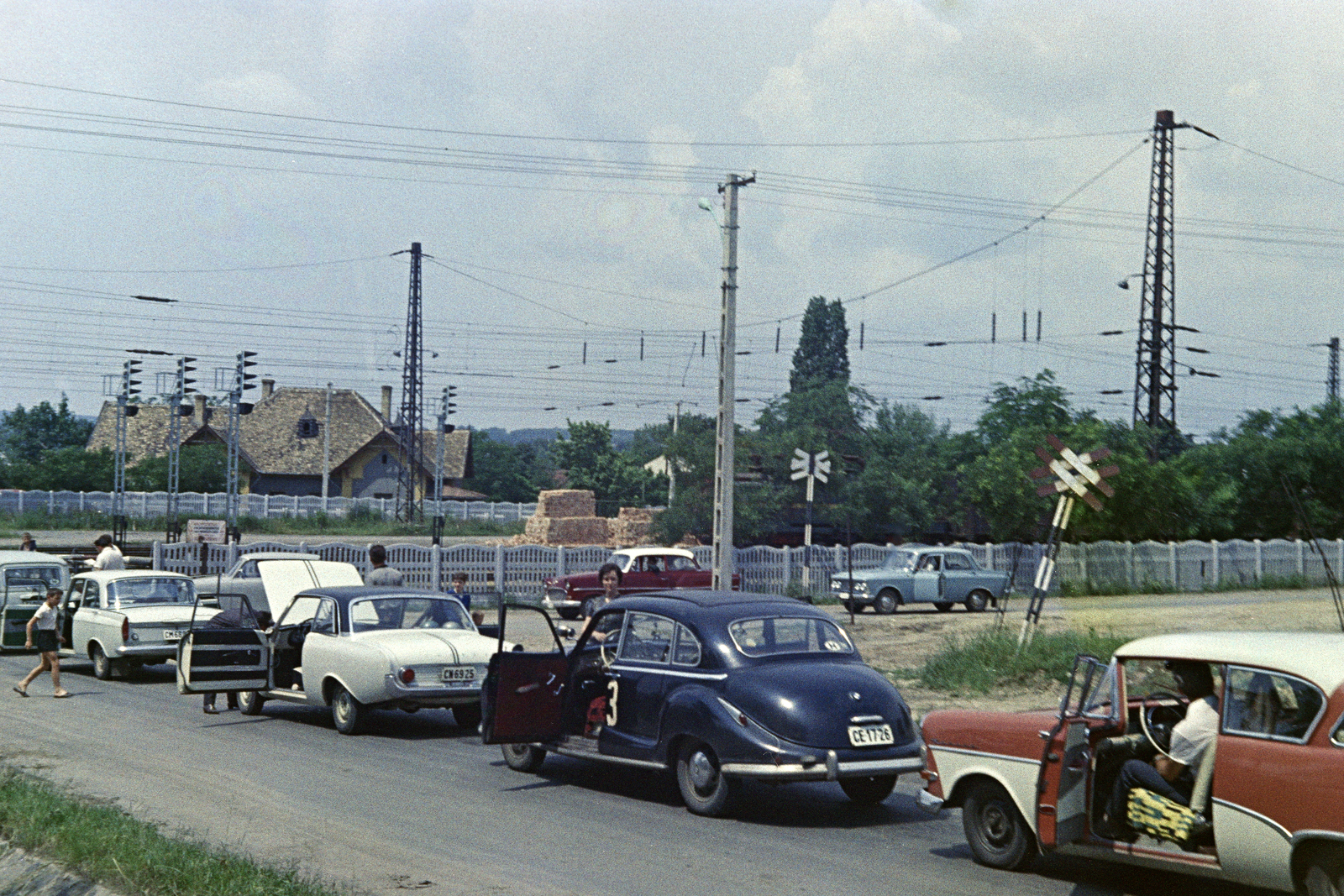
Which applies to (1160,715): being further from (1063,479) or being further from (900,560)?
(900,560)

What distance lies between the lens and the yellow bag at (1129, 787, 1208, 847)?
7.39m

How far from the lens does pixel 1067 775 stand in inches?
311

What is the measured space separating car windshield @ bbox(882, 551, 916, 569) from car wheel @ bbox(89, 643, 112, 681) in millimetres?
21430

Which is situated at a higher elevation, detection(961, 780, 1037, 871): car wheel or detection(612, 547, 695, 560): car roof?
detection(612, 547, 695, 560): car roof

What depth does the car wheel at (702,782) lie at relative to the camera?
33.3 ft

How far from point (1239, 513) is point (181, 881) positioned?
5099cm

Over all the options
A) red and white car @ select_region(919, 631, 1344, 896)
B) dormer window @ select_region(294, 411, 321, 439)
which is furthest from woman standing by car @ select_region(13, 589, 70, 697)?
dormer window @ select_region(294, 411, 321, 439)

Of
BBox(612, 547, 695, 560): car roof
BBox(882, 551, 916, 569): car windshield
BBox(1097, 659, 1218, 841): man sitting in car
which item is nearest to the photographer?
BBox(1097, 659, 1218, 841): man sitting in car

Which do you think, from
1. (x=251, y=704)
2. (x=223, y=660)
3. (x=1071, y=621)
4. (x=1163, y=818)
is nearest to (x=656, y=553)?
(x=1071, y=621)

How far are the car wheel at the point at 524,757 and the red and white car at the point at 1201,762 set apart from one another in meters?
4.26

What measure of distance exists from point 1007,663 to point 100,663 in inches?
514

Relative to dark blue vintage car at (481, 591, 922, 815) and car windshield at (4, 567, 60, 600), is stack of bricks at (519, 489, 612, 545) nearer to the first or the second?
car windshield at (4, 567, 60, 600)

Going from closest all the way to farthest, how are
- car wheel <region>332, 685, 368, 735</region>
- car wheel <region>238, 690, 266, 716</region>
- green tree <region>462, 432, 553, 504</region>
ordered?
1. car wheel <region>332, 685, 368, 735</region>
2. car wheel <region>238, 690, 266, 716</region>
3. green tree <region>462, 432, 553, 504</region>

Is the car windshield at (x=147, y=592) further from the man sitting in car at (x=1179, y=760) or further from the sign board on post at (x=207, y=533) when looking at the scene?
the man sitting in car at (x=1179, y=760)
